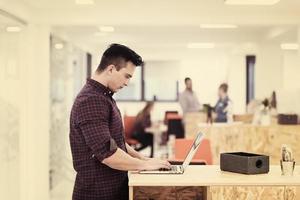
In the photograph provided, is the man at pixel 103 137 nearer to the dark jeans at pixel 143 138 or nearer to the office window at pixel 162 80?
the dark jeans at pixel 143 138

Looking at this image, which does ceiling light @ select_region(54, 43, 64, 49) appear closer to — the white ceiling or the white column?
the white ceiling

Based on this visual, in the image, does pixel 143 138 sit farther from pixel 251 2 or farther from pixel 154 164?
pixel 154 164

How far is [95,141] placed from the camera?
2.66 meters

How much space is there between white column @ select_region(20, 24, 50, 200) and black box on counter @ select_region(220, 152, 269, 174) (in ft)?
10.2

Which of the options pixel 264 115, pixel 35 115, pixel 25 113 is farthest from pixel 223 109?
pixel 25 113

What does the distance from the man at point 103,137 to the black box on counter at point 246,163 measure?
0.39 metres

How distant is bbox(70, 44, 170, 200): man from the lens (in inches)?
106

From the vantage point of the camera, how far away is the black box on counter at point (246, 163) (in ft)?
9.73

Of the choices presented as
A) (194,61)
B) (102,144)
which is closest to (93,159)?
(102,144)

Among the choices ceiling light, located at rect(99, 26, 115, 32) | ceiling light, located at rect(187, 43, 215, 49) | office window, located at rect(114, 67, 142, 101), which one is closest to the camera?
ceiling light, located at rect(99, 26, 115, 32)

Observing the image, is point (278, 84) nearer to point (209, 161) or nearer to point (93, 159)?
point (209, 161)

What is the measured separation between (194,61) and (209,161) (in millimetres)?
8839

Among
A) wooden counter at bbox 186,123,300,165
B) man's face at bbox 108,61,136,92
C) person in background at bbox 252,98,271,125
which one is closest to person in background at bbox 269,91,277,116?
person in background at bbox 252,98,271,125

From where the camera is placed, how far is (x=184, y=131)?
9.80 metres
